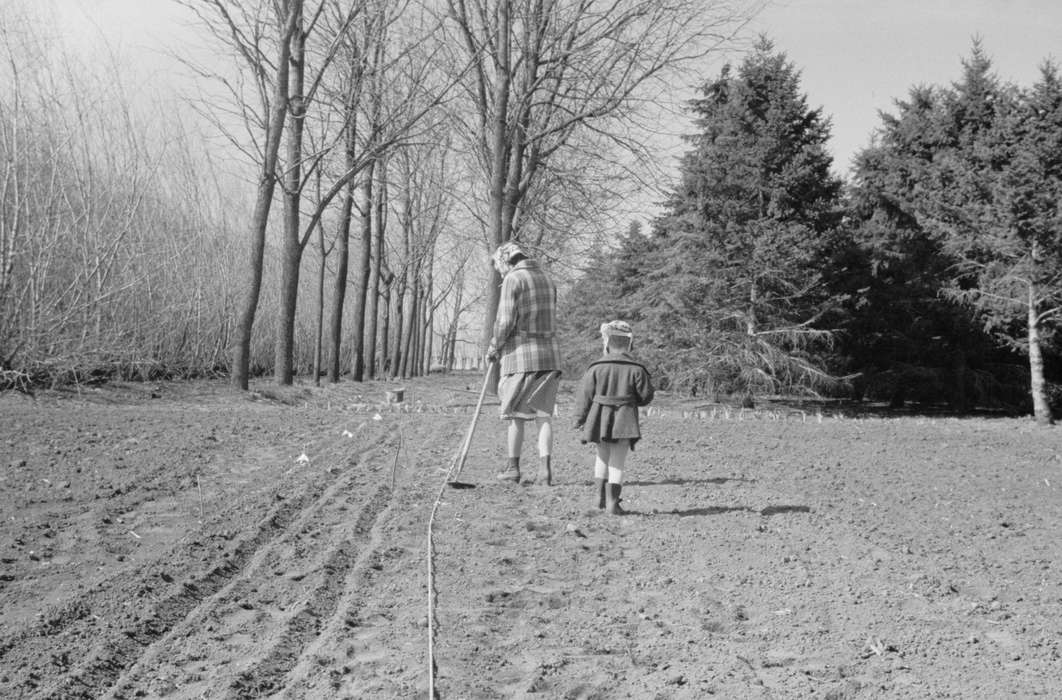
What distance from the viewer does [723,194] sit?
22.3 metres

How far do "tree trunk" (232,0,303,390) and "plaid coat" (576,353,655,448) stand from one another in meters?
10.5

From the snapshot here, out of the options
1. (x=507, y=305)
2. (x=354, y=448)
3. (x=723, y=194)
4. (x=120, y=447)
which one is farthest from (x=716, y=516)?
(x=723, y=194)

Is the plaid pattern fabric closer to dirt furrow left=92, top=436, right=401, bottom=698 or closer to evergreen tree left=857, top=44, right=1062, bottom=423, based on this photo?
dirt furrow left=92, top=436, right=401, bottom=698

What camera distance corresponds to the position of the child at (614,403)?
5812mm

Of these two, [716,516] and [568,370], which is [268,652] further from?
[568,370]

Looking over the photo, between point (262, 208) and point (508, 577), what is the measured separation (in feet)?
40.7

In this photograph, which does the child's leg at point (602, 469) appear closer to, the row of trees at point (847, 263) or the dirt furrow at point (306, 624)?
the dirt furrow at point (306, 624)

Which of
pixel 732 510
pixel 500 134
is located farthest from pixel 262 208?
pixel 732 510

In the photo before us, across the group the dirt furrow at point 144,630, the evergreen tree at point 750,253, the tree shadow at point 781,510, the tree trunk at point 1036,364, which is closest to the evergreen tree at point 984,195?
the tree trunk at point 1036,364

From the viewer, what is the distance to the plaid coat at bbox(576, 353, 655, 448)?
19.0 feet

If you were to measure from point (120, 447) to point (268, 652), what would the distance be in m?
5.86

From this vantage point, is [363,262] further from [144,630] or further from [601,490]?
[144,630]

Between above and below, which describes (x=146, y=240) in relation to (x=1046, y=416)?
above

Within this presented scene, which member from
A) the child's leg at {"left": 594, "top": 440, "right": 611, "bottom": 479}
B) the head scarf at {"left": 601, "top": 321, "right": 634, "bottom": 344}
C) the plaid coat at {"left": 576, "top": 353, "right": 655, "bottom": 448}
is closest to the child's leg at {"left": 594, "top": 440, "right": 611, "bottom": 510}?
the child's leg at {"left": 594, "top": 440, "right": 611, "bottom": 479}
